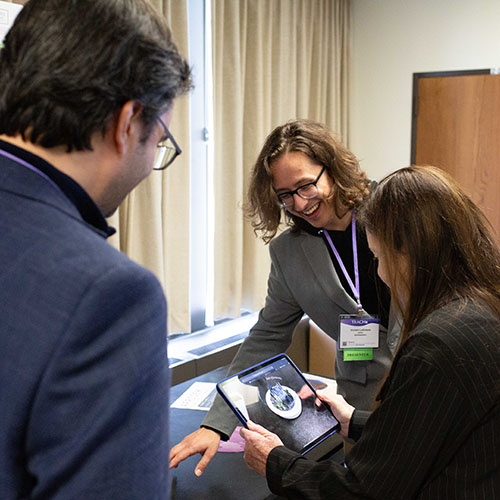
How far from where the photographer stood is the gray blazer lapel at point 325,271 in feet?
5.56

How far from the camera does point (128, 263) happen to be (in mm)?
534

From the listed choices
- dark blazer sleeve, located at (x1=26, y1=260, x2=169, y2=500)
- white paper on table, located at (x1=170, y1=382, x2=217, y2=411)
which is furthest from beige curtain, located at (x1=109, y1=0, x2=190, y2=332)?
dark blazer sleeve, located at (x1=26, y1=260, x2=169, y2=500)

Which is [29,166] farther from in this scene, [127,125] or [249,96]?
[249,96]

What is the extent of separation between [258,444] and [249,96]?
2341 mm

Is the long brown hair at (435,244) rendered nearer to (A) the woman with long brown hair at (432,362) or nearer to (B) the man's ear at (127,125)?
(A) the woman with long brown hair at (432,362)

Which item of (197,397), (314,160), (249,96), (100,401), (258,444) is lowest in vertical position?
(197,397)

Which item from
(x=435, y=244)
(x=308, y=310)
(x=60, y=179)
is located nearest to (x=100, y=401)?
(x=60, y=179)

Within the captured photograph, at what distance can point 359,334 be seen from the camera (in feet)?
5.31

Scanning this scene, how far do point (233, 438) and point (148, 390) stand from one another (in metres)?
1.13

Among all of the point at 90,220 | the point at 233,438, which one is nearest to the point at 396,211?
the point at 90,220

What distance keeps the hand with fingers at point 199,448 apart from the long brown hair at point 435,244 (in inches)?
24.2

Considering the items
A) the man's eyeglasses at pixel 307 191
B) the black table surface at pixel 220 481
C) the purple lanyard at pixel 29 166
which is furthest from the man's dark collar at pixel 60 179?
the man's eyeglasses at pixel 307 191

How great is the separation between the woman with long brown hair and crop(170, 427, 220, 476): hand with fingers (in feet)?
1.06

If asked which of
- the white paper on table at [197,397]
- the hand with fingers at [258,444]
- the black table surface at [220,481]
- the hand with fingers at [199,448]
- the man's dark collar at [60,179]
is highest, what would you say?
the man's dark collar at [60,179]
